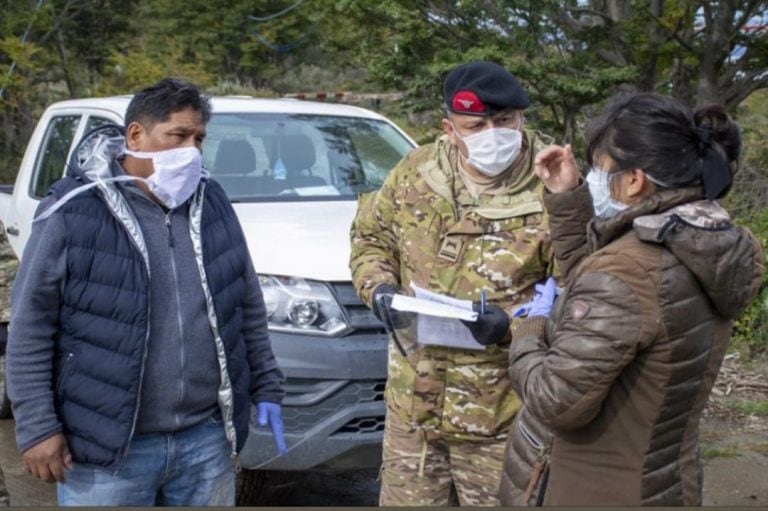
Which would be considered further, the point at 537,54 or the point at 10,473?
the point at 537,54

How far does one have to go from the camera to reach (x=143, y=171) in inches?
125

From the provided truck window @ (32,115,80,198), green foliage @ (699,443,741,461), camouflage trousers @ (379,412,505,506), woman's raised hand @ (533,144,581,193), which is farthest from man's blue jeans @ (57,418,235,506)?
truck window @ (32,115,80,198)

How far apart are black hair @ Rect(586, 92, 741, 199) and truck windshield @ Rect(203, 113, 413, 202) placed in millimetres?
3183

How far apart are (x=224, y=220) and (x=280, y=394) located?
0.61 metres

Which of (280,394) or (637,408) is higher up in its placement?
(637,408)

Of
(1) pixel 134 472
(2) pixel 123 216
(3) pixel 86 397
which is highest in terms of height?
(2) pixel 123 216

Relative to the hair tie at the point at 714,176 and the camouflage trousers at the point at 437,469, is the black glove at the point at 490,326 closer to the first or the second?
the camouflage trousers at the point at 437,469

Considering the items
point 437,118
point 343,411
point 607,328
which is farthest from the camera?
point 437,118

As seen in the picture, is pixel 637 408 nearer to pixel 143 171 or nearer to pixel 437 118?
pixel 143 171

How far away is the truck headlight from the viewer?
180 inches

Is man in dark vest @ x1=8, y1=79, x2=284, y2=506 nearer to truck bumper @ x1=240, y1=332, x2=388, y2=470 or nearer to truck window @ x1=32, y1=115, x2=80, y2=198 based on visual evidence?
truck bumper @ x1=240, y1=332, x2=388, y2=470

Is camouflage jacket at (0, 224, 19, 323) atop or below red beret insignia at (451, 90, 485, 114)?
below

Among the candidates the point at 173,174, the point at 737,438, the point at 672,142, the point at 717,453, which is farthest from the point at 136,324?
the point at 737,438

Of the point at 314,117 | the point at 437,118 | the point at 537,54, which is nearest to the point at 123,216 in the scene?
the point at 314,117
